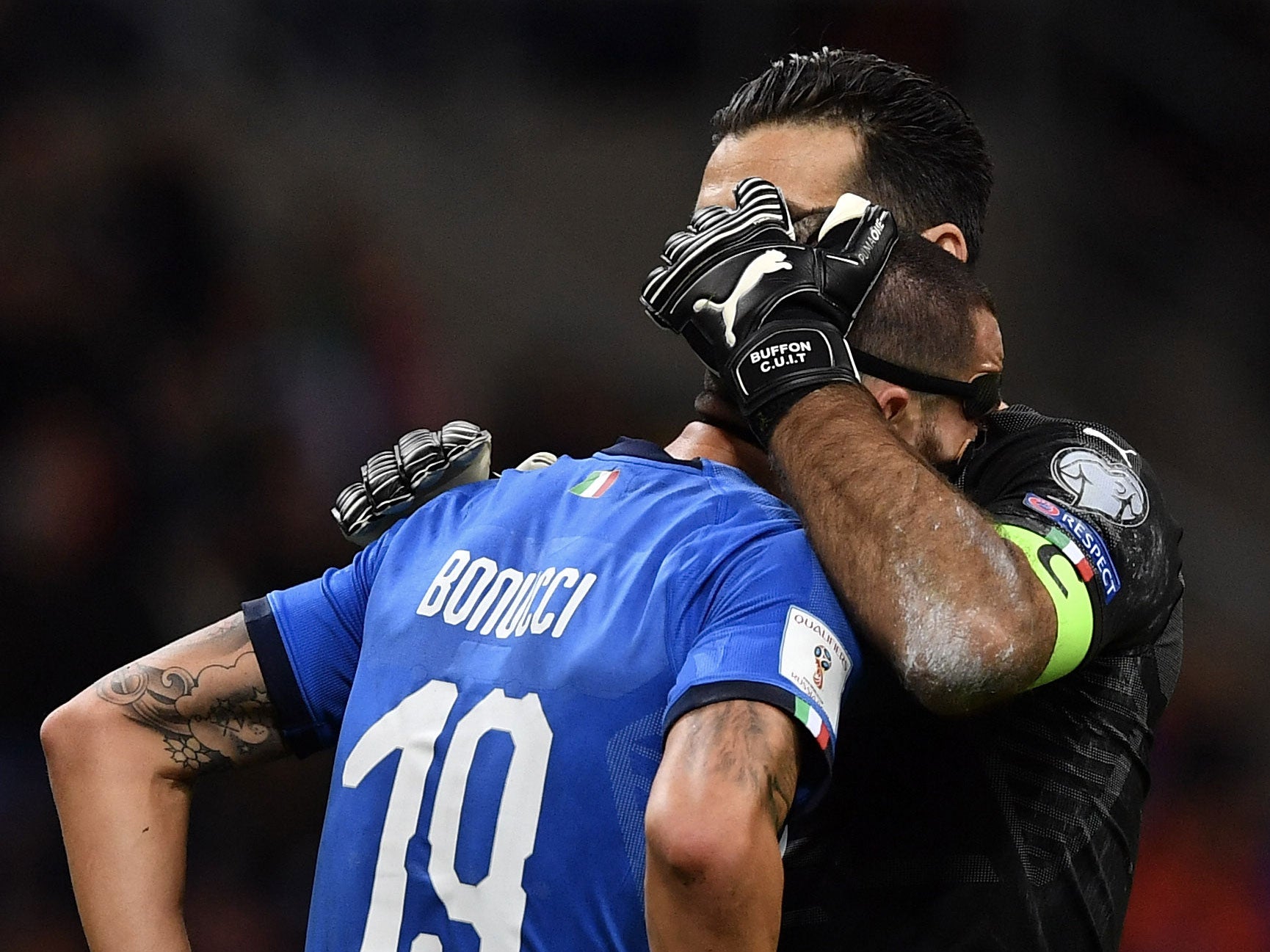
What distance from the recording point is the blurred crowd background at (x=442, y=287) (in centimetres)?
571

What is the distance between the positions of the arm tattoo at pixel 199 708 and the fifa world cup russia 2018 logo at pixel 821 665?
0.94 m

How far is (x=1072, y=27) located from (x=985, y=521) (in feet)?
17.5

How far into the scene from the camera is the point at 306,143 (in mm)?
6469

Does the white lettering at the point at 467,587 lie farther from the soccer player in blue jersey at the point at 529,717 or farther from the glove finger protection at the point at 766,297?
the glove finger protection at the point at 766,297

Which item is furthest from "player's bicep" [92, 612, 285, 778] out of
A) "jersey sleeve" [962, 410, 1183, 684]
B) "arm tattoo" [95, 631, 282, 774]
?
"jersey sleeve" [962, 410, 1183, 684]

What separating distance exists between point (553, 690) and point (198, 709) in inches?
27.4

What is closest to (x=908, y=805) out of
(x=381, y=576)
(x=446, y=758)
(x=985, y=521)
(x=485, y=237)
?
(x=985, y=521)

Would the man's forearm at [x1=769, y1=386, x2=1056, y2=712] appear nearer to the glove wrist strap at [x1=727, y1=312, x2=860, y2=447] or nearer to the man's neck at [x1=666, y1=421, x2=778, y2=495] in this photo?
the glove wrist strap at [x1=727, y1=312, x2=860, y2=447]

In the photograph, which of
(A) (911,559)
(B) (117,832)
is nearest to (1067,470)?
(A) (911,559)

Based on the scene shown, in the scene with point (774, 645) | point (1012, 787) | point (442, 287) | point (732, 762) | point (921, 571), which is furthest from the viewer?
point (442, 287)

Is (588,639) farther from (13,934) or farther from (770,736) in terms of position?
(13,934)

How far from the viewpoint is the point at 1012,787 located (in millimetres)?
2105

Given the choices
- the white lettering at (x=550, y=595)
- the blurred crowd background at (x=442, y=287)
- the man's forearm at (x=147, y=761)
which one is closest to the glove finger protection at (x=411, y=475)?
the man's forearm at (x=147, y=761)

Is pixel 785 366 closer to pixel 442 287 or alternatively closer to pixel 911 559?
pixel 911 559
